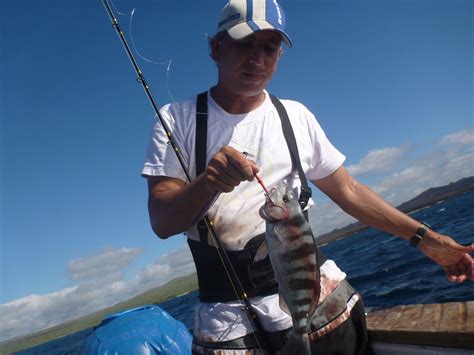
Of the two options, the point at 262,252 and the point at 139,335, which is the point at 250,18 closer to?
the point at 262,252

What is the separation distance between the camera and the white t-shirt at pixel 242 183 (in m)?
2.94

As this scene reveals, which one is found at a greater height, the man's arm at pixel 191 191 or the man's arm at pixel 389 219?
the man's arm at pixel 191 191

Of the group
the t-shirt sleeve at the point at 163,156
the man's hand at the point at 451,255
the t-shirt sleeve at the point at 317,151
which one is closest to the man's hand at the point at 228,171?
the t-shirt sleeve at the point at 163,156

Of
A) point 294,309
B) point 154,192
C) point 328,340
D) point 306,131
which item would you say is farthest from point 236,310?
point 306,131

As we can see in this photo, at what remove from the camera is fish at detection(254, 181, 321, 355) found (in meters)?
2.66

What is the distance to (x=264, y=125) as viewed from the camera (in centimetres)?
333

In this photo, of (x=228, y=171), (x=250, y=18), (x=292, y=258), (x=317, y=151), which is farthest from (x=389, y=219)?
(x=250, y=18)

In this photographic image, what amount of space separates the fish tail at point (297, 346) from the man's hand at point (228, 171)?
123 centimetres

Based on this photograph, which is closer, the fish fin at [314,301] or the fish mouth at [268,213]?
the fish mouth at [268,213]

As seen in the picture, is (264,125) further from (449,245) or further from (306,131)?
(449,245)

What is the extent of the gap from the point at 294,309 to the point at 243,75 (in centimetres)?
199

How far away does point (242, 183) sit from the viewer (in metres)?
3.08

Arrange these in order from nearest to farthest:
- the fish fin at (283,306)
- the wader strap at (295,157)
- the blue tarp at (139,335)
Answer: the fish fin at (283,306)
the wader strap at (295,157)
the blue tarp at (139,335)

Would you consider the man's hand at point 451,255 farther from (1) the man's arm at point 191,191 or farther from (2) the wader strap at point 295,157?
(1) the man's arm at point 191,191
